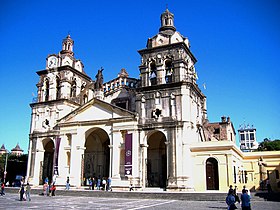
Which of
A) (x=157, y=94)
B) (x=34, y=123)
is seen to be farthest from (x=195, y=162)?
(x=34, y=123)

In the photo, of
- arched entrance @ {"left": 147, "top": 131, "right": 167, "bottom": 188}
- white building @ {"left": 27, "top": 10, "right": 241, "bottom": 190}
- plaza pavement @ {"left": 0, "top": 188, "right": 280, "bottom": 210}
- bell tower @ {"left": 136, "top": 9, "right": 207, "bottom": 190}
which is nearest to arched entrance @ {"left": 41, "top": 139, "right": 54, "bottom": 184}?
white building @ {"left": 27, "top": 10, "right": 241, "bottom": 190}

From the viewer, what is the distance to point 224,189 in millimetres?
26828

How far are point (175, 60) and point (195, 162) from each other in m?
11.0

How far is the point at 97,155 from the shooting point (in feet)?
124

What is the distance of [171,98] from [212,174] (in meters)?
8.60

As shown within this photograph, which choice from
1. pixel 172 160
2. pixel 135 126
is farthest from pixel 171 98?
pixel 172 160

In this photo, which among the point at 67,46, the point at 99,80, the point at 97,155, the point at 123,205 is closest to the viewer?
the point at 123,205

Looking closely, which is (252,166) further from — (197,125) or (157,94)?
(157,94)

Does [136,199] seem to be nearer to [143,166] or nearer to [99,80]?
[143,166]

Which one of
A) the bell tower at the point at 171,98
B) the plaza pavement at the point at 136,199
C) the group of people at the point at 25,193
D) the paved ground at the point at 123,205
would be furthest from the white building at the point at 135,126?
the group of people at the point at 25,193

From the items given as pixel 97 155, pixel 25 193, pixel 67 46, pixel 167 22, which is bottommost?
pixel 25 193

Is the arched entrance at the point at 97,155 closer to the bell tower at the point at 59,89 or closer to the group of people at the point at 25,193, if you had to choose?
the bell tower at the point at 59,89

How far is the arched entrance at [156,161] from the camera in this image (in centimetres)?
3195

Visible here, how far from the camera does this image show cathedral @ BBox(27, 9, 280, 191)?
28.6m
